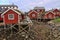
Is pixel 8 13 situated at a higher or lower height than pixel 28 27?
higher

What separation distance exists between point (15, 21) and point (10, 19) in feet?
3.22

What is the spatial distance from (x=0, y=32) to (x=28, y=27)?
4882 millimetres

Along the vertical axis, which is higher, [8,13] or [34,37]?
[8,13]

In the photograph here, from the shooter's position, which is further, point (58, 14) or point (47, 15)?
point (58, 14)

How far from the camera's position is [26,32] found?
95.1 ft

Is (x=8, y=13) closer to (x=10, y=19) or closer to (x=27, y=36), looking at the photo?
(x=10, y=19)

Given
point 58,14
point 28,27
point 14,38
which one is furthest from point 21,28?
point 58,14

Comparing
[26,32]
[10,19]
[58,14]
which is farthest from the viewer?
[58,14]

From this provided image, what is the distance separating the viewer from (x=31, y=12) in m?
63.9

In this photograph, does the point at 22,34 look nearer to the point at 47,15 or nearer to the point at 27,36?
the point at 27,36

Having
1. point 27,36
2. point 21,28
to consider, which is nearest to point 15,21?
point 21,28

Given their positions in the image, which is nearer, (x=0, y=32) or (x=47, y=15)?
(x=0, y=32)

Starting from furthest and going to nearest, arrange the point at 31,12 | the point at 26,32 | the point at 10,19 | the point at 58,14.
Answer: the point at 58,14 < the point at 31,12 < the point at 10,19 < the point at 26,32

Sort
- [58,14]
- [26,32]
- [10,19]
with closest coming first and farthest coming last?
[26,32] < [10,19] < [58,14]
